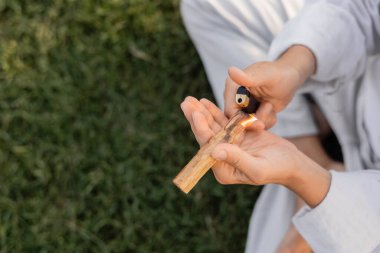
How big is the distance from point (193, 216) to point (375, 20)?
0.68 meters

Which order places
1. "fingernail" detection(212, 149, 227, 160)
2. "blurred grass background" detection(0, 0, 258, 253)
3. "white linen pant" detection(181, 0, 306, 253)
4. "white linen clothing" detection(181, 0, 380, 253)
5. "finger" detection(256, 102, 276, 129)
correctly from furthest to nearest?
"blurred grass background" detection(0, 0, 258, 253) → "white linen pant" detection(181, 0, 306, 253) → "white linen clothing" detection(181, 0, 380, 253) → "finger" detection(256, 102, 276, 129) → "fingernail" detection(212, 149, 227, 160)

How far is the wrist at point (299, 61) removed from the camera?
107 cm

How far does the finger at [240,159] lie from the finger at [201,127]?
0.06m

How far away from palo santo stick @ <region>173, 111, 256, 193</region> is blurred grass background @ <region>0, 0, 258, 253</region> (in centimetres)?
66

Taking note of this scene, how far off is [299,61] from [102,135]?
67cm

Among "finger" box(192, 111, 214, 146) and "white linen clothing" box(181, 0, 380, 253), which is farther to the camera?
"white linen clothing" box(181, 0, 380, 253)

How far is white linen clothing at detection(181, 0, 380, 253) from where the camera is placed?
114cm

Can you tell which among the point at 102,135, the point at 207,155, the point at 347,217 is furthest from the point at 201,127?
the point at 102,135

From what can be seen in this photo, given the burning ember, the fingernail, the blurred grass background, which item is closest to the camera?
the fingernail

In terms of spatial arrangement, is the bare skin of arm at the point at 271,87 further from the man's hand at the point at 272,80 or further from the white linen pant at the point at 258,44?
the white linen pant at the point at 258,44

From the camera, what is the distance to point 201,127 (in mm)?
873

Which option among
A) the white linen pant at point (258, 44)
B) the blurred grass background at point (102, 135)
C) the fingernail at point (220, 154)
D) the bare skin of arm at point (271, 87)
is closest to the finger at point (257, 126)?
the bare skin of arm at point (271, 87)

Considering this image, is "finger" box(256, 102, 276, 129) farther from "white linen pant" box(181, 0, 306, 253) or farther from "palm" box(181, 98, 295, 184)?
"white linen pant" box(181, 0, 306, 253)

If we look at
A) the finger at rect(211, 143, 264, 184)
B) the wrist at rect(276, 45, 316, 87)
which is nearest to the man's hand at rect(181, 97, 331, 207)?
the finger at rect(211, 143, 264, 184)
